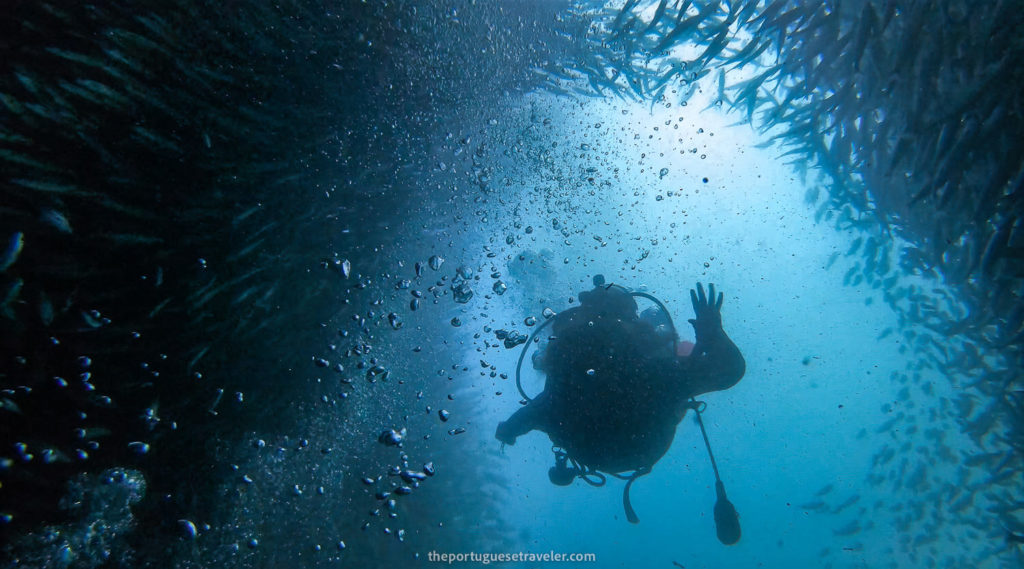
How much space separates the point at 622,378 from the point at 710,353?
1304 millimetres

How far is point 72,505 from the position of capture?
153 inches

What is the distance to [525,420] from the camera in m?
6.20

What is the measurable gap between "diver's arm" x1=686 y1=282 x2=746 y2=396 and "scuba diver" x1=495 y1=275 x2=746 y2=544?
13mm

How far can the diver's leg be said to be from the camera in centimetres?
613

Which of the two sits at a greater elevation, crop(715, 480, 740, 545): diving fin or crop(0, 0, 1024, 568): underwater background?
crop(0, 0, 1024, 568): underwater background

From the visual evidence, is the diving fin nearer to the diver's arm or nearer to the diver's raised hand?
the diver's arm

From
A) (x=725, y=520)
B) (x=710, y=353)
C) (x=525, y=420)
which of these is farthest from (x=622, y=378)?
(x=725, y=520)

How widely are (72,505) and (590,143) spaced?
10146 millimetres

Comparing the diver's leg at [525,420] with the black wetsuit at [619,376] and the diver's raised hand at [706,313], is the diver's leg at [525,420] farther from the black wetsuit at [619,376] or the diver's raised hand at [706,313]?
the diver's raised hand at [706,313]

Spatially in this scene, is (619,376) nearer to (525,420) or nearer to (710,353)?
(710,353)

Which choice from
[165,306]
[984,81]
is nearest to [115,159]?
[165,306]

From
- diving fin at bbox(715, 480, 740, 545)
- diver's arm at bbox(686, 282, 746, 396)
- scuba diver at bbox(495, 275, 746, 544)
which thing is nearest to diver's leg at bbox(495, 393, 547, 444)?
scuba diver at bbox(495, 275, 746, 544)

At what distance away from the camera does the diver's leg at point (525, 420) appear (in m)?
6.13

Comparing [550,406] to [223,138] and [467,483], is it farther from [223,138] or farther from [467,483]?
[467,483]
